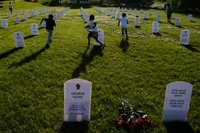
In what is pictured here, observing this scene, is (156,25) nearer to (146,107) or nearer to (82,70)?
(82,70)

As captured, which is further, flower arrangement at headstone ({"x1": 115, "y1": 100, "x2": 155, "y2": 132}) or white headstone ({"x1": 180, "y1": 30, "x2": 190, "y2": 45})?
white headstone ({"x1": 180, "y1": 30, "x2": 190, "y2": 45})

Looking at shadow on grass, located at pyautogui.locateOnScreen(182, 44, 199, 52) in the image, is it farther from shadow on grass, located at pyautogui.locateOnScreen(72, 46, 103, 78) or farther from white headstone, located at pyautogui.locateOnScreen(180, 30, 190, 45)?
shadow on grass, located at pyautogui.locateOnScreen(72, 46, 103, 78)

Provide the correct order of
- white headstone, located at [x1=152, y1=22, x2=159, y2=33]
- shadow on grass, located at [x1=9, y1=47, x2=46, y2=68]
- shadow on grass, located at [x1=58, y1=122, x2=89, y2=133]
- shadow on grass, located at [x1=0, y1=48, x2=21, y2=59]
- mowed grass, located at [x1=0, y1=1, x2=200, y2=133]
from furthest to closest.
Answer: white headstone, located at [x1=152, y1=22, x2=159, y2=33]
shadow on grass, located at [x1=0, y1=48, x2=21, y2=59]
shadow on grass, located at [x1=9, y1=47, x2=46, y2=68]
mowed grass, located at [x1=0, y1=1, x2=200, y2=133]
shadow on grass, located at [x1=58, y1=122, x2=89, y2=133]

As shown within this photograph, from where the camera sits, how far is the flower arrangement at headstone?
830 cm

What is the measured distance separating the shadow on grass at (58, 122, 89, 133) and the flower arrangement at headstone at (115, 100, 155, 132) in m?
0.95

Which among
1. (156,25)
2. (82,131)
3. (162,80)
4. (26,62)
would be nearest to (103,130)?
(82,131)

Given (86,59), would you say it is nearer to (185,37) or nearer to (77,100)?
A: (77,100)

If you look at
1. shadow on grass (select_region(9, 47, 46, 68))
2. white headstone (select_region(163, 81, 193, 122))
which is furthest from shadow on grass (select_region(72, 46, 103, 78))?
white headstone (select_region(163, 81, 193, 122))

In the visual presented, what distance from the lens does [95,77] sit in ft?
40.7

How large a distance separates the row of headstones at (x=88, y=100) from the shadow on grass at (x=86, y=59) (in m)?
4.01

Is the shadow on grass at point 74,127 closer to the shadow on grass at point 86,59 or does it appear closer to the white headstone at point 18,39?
the shadow on grass at point 86,59

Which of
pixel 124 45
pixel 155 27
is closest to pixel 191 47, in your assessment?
pixel 124 45

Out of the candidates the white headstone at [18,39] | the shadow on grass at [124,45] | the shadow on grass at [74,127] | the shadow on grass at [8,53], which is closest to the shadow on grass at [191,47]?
the shadow on grass at [124,45]

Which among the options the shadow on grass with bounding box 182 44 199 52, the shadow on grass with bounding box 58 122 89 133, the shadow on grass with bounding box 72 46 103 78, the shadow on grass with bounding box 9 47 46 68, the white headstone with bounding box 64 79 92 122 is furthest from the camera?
the shadow on grass with bounding box 182 44 199 52
